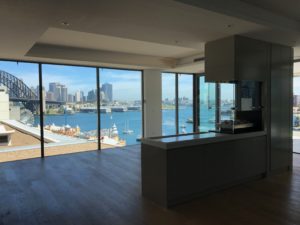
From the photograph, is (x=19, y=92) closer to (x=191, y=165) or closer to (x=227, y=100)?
(x=191, y=165)

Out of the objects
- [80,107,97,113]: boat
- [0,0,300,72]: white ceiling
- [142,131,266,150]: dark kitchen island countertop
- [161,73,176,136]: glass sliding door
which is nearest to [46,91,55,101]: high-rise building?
[80,107,97,113]: boat

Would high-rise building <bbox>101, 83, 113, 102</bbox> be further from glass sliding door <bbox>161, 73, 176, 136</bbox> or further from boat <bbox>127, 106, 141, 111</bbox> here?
glass sliding door <bbox>161, 73, 176, 136</bbox>

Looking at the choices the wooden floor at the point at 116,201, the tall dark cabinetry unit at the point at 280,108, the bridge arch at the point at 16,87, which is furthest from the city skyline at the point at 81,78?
the wooden floor at the point at 116,201

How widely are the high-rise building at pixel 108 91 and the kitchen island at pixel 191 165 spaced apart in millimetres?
4372

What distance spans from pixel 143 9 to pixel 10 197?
3.53 m

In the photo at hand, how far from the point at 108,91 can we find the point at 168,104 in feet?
8.31

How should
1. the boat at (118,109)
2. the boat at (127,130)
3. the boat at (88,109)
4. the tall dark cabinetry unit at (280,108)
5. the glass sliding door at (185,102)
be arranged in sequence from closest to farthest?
the tall dark cabinetry unit at (280,108) < the boat at (88,109) < the boat at (118,109) < the boat at (127,130) < the glass sliding door at (185,102)

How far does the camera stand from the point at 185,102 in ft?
31.3

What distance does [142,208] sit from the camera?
3340 mm

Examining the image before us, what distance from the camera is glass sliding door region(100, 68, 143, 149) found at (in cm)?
767

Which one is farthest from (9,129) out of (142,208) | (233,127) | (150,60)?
(233,127)

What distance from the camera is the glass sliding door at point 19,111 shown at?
6.18 m

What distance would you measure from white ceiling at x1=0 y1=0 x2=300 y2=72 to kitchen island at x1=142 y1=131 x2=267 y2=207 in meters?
1.71

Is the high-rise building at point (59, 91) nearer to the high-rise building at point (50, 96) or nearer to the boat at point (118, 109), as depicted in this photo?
the high-rise building at point (50, 96)
